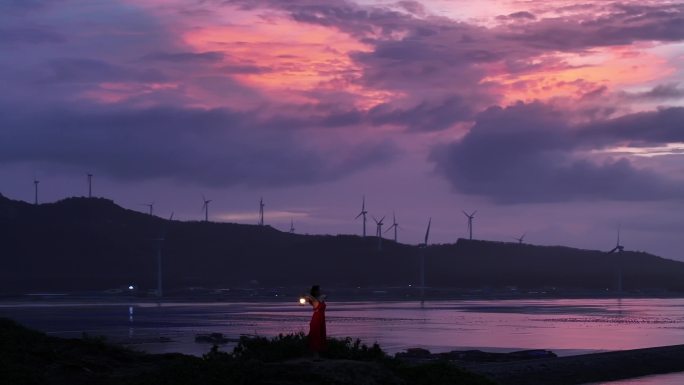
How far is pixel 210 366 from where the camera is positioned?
82.2 ft

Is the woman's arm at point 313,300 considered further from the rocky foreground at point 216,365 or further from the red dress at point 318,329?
the rocky foreground at point 216,365

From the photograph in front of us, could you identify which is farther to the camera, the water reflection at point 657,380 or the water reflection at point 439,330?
the water reflection at point 439,330

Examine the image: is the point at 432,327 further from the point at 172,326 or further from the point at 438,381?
the point at 438,381

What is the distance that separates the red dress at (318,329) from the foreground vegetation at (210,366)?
0.47 metres

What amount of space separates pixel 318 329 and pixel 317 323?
0.51ft

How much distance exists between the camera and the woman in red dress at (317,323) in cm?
2672

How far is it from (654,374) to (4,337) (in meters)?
32.2

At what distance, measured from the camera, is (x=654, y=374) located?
50719 mm

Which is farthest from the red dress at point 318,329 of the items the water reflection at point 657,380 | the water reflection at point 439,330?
the water reflection at point 439,330

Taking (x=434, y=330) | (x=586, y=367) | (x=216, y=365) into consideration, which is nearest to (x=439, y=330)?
(x=434, y=330)

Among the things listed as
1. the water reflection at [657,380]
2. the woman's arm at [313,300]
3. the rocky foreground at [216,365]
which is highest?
the woman's arm at [313,300]

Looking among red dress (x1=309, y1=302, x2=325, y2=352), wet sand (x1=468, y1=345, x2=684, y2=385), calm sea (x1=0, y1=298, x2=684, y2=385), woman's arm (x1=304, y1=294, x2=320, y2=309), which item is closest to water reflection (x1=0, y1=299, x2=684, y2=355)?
calm sea (x1=0, y1=298, x2=684, y2=385)

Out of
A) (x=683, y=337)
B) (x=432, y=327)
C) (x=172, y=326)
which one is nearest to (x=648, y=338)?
(x=683, y=337)

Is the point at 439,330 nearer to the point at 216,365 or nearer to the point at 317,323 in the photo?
the point at 317,323
